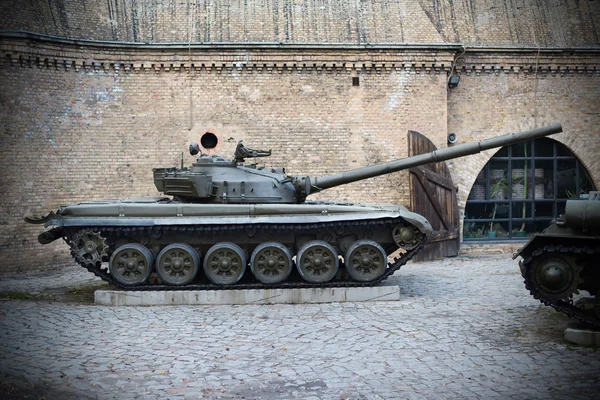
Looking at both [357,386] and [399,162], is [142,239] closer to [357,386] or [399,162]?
[399,162]

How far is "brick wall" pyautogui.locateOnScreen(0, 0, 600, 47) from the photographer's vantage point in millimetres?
15648

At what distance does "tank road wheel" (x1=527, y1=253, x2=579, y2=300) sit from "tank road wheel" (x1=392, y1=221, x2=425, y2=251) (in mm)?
2599

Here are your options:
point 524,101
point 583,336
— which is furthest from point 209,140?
point 583,336

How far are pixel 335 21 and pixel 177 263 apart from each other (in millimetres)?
8328

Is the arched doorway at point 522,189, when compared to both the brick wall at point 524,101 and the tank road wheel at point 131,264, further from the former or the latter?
the tank road wheel at point 131,264


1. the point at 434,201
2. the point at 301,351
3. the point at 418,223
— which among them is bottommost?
the point at 301,351

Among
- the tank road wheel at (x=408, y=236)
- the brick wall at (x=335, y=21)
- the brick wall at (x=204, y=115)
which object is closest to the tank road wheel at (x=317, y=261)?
the tank road wheel at (x=408, y=236)

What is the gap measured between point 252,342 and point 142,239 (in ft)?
12.0

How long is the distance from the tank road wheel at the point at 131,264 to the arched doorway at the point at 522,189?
9.13m

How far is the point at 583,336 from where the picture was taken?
807cm

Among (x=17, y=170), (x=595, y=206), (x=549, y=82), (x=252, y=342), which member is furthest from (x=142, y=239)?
(x=549, y=82)

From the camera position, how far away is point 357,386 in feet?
21.9

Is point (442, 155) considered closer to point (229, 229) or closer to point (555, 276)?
point (555, 276)

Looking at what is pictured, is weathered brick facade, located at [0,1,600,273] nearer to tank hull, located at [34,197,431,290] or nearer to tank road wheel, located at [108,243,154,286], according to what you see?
tank hull, located at [34,197,431,290]
